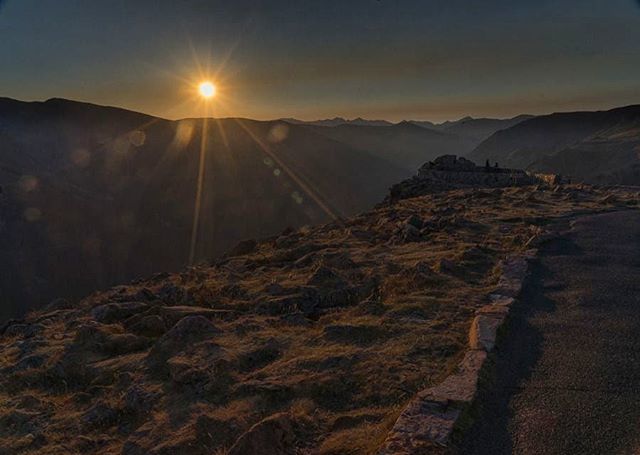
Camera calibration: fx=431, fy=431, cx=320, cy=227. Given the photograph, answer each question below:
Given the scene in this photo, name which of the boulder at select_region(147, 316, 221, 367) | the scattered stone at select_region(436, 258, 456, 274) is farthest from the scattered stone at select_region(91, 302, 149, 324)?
the scattered stone at select_region(436, 258, 456, 274)

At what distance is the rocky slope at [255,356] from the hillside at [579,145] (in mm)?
60357

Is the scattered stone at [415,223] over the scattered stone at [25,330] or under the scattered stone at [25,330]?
over

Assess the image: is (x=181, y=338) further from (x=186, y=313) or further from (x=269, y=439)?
(x=269, y=439)

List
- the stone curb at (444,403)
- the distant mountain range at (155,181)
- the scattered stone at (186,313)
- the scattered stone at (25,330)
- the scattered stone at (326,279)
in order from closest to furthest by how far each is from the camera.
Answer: the stone curb at (444,403), the scattered stone at (186,313), the scattered stone at (326,279), the scattered stone at (25,330), the distant mountain range at (155,181)

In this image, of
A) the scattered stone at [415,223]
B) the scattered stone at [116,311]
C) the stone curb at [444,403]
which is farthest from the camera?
the scattered stone at [415,223]

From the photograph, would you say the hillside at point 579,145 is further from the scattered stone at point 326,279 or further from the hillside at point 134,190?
the scattered stone at point 326,279

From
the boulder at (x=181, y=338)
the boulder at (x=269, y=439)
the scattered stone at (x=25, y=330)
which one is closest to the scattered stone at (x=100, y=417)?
the boulder at (x=181, y=338)

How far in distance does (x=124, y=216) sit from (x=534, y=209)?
7546 cm

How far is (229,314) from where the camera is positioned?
26.4ft

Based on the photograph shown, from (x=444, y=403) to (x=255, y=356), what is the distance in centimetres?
288

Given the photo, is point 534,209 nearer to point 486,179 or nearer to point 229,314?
point 229,314

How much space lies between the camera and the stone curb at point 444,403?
11.9 feet

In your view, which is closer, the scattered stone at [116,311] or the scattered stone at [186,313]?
the scattered stone at [186,313]

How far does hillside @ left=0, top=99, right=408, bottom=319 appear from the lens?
200 ft
